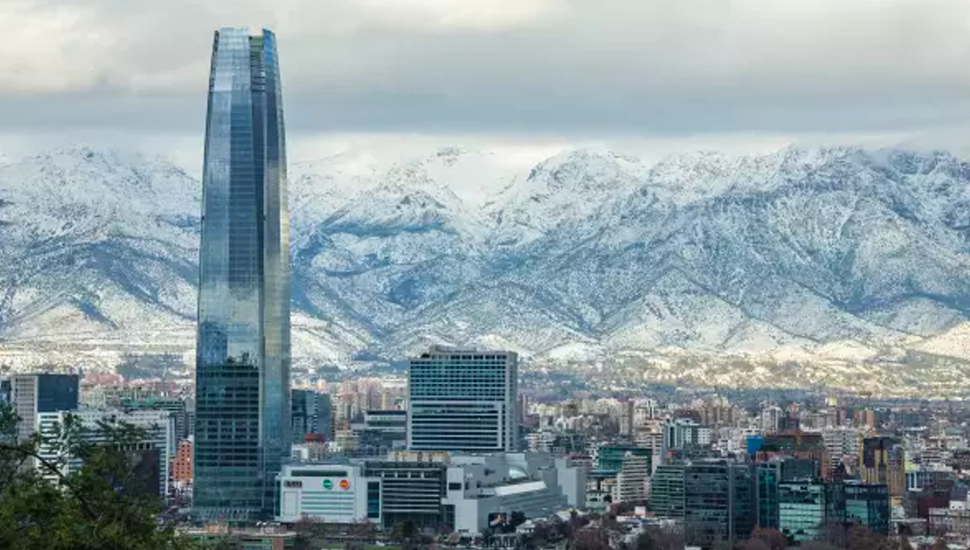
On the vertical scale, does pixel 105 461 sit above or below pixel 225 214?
below

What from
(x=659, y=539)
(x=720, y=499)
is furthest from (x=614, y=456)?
(x=659, y=539)

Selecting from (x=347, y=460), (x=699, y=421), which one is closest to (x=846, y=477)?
(x=347, y=460)

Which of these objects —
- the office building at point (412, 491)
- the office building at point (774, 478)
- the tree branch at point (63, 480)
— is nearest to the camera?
the tree branch at point (63, 480)

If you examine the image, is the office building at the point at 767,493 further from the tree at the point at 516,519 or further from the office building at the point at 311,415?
the office building at the point at 311,415

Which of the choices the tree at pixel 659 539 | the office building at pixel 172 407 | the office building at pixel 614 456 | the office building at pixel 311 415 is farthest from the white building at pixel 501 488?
the office building at pixel 172 407

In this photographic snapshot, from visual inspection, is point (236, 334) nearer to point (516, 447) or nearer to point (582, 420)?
point (516, 447)

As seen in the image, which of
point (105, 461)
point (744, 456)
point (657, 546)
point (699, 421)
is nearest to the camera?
point (105, 461)
